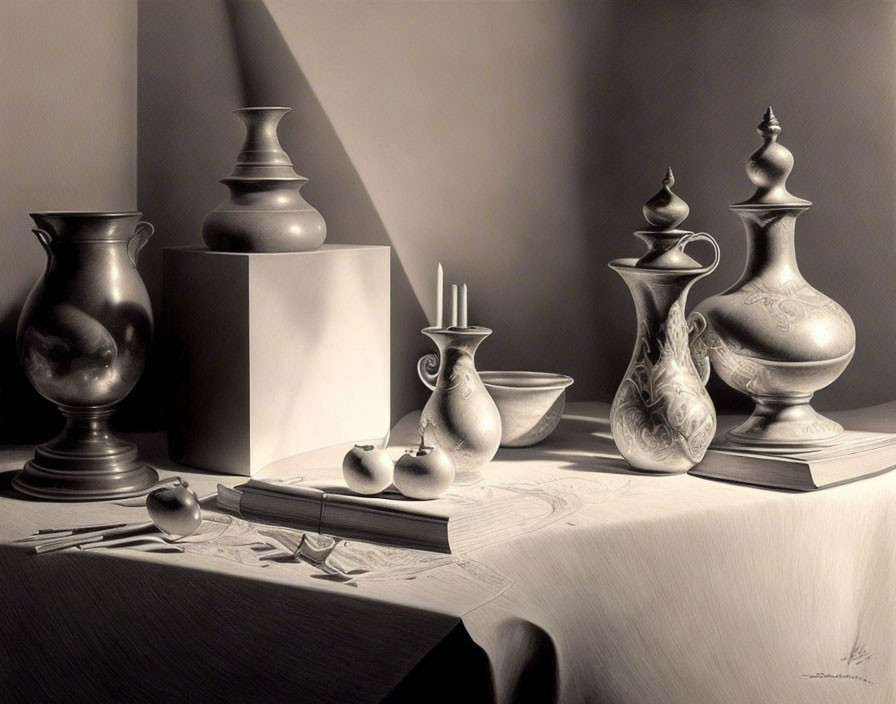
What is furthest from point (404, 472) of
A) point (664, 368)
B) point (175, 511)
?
point (664, 368)

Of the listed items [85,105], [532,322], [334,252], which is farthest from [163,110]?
[532,322]

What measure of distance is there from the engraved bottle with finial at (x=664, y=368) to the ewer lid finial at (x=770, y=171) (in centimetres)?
13

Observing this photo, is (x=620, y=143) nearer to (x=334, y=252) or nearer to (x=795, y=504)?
(x=334, y=252)

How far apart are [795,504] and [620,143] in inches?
30.8

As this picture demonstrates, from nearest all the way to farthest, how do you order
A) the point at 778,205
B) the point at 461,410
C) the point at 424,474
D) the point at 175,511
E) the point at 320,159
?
the point at 175,511, the point at 424,474, the point at 461,410, the point at 778,205, the point at 320,159

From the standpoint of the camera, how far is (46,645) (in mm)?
936

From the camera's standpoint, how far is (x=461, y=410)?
128 cm

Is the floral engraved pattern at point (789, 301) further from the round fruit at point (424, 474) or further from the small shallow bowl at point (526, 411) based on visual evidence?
the round fruit at point (424, 474)

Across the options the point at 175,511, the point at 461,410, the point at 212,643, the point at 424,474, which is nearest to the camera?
the point at 212,643

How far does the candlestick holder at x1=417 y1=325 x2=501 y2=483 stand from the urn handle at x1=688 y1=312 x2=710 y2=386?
0.99 ft

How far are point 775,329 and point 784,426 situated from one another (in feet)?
0.44
